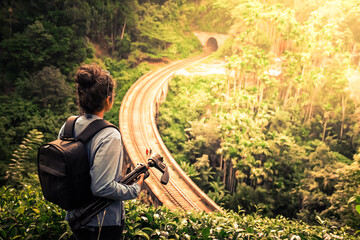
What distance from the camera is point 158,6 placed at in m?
24.9

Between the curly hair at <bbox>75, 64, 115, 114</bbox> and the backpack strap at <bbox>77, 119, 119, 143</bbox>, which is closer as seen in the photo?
the backpack strap at <bbox>77, 119, 119, 143</bbox>

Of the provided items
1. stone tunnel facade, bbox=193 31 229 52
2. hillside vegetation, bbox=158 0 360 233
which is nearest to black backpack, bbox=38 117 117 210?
hillside vegetation, bbox=158 0 360 233

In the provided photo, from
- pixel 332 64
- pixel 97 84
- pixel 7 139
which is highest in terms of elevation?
pixel 332 64

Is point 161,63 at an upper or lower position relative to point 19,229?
upper

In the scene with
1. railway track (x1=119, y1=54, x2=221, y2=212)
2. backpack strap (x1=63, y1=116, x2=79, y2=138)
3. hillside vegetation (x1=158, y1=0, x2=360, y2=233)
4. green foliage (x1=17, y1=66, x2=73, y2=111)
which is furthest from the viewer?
green foliage (x1=17, y1=66, x2=73, y2=111)

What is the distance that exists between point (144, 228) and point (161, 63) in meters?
22.8

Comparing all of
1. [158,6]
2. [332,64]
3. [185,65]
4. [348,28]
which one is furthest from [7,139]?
[348,28]

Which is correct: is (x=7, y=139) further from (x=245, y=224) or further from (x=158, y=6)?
(x=158, y=6)

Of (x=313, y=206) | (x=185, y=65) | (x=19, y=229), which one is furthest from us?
(x=185, y=65)

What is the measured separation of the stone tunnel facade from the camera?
1094 inches

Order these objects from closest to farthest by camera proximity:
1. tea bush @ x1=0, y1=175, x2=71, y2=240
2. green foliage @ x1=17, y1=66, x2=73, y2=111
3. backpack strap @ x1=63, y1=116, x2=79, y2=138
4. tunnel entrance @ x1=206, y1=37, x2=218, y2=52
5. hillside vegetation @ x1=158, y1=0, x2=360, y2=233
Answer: backpack strap @ x1=63, y1=116, x2=79, y2=138 < tea bush @ x1=0, y1=175, x2=71, y2=240 < hillside vegetation @ x1=158, y1=0, x2=360, y2=233 < green foliage @ x1=17, y1=66, x2=73, y2=111 < tunnel entrance @ x1=206, y1=37, x2=218, y2=52

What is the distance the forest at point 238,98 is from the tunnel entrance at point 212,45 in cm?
593

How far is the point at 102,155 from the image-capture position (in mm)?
1593

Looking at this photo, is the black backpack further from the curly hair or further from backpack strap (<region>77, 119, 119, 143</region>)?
the curly hair
